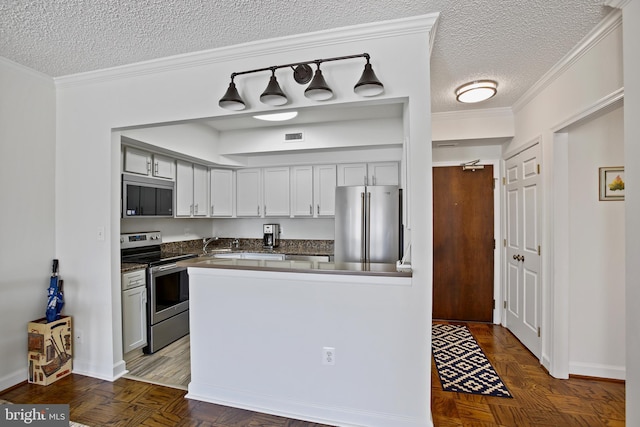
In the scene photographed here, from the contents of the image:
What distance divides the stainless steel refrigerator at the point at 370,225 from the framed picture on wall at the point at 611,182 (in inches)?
66.6

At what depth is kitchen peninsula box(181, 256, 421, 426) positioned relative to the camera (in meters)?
1.85

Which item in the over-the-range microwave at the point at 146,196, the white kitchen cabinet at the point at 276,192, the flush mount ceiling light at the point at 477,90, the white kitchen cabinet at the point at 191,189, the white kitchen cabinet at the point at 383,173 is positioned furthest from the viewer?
the white kitchen cabinet at the point at 276,192

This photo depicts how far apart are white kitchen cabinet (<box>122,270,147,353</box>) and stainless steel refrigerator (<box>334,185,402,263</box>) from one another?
202cm

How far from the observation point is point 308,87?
1.81 m

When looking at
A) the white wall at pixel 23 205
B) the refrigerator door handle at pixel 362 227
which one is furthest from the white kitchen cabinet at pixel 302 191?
the white wall at pixel 23 205

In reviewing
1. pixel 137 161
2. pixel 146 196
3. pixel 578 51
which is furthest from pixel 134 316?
pixel 578 51

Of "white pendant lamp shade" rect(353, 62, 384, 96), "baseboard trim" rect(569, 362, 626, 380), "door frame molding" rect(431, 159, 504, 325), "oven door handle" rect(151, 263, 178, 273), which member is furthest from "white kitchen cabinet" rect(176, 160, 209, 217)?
"baseboard trim" rect(569, 362, 626, 380)

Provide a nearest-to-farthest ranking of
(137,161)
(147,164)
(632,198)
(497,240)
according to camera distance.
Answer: (632,198)
(137,161)
(147,164)
(497,240)

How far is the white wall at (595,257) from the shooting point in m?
2.44

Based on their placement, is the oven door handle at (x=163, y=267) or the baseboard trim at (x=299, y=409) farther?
the oven door handle at (x=163, y=267)

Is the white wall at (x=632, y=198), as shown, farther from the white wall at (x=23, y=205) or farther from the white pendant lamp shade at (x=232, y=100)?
the white wall at (x=23, y=205)

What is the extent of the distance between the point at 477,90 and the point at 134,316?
3.74 metres

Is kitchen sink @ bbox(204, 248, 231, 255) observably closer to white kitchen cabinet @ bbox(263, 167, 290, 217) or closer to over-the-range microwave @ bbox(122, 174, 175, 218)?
white kitchen cabinet @ bbox(263, 167, 290, 217)

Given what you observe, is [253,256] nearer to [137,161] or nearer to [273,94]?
[137,161]
